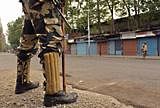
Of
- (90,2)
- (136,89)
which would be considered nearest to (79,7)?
(90,2)

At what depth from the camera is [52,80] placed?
3760 millimetres

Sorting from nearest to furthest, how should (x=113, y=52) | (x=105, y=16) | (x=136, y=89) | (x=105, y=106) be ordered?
1. (x=105, y=106)
2. (x=136, y=89)
3. (x=113, y=52)
4. (x=105, y=16)

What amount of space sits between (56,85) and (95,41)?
2141 inches

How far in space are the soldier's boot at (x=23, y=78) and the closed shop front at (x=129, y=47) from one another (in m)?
42.2

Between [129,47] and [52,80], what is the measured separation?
44.8m

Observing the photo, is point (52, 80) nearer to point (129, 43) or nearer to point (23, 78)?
point (23, 78)

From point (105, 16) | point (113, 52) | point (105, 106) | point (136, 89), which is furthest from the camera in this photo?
point (105, 16)

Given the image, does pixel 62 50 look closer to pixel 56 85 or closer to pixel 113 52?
pixel 56 85

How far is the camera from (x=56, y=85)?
12.4ft

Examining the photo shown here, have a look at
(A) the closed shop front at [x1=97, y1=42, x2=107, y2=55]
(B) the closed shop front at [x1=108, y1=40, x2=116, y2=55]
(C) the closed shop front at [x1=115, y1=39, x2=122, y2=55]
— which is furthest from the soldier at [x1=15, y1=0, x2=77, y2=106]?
(A) the closed shop front at [x1=97, y1=42, x2=107, y2=55]

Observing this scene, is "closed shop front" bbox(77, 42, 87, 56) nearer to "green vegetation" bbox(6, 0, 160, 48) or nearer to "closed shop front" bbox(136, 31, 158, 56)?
"green vegetation" bbox(6, 0, 160, 48)

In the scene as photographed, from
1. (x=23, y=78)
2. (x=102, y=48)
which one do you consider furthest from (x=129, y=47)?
(x=23, y=78)

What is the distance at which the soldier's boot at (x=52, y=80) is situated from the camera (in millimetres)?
3764

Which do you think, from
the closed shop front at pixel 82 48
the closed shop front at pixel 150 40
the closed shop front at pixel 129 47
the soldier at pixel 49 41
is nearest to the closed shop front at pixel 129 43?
the closed shop front at pixel 129 47
